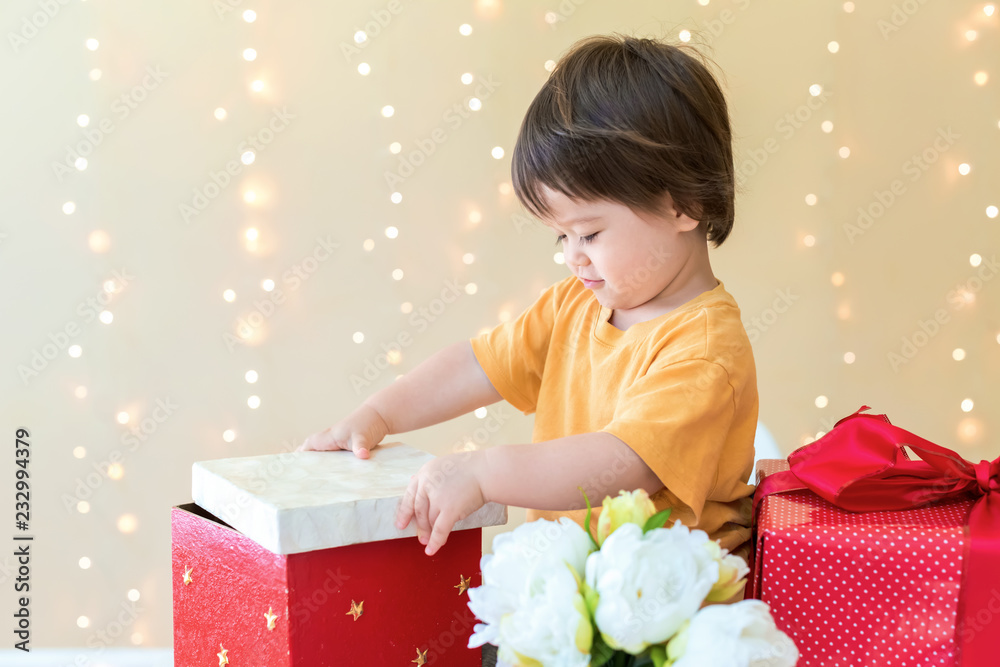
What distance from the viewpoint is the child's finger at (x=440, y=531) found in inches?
25.0

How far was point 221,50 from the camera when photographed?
154 centimetres

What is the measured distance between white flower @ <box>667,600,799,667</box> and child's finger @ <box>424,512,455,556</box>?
22cm

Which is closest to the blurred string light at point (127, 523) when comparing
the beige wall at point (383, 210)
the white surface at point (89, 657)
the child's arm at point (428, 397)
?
the beige wall at point (383, 210)

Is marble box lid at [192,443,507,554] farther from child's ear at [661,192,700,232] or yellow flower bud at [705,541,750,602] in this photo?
child's ear at [661,192,700,232]

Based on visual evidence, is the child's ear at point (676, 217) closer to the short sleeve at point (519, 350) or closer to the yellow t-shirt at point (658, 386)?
the yellow t-shirt at point (658, 386)

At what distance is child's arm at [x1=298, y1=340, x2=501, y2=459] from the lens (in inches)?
36.5

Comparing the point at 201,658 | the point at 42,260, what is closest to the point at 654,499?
the point at 201,658

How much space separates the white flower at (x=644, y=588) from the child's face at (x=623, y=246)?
0.40m

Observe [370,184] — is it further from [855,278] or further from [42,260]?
[855,278]

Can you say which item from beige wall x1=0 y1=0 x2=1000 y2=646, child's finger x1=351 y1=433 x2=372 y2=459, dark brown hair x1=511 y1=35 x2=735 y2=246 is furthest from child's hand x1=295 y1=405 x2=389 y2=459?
beige wall x1=0 y1=0 x2=1000 y2=646

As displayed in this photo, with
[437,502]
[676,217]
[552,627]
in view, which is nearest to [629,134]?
[676,217]

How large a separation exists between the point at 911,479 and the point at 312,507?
0.46m

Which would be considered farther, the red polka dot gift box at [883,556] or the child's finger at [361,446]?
the child's finger at [361,446]

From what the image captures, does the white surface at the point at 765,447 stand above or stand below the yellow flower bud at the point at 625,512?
below
